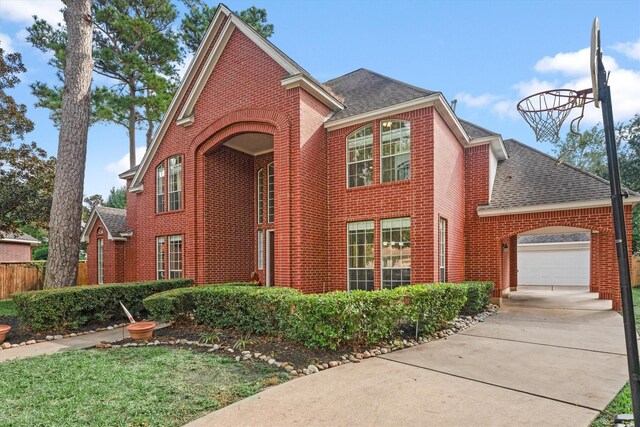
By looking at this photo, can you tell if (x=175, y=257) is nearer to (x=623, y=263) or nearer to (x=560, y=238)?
(x=623, y=263)

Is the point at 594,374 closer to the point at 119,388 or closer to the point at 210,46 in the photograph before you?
the point at 119,388

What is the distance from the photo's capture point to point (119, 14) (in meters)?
20.4

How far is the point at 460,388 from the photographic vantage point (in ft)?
14.5

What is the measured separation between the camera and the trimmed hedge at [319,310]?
5777mm

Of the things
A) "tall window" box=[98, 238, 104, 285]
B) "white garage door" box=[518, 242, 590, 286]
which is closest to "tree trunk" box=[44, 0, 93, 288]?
"tall window" box=[98, 238, 104, 285]

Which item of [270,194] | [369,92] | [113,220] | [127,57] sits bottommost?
[113,220]

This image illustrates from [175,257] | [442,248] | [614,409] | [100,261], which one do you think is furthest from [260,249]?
[614,409]

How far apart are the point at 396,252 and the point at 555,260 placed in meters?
16.5

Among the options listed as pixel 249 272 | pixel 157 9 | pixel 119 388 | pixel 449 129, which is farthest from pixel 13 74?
pixel 449 129

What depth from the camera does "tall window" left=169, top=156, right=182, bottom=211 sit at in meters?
13.1

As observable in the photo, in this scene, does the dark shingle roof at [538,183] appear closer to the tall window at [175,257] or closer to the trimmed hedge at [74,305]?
the tall window at [175,257]

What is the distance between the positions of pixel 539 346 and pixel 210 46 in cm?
1247

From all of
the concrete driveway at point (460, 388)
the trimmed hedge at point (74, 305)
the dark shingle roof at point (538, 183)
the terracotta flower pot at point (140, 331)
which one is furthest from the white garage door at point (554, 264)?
the terracotta flower pot at point (140, 331)

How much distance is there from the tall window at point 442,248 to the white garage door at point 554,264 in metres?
14.7
